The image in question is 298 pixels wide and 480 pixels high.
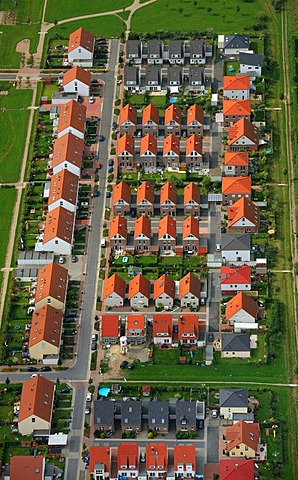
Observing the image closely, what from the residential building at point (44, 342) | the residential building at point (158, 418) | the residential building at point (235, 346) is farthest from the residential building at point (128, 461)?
the residential building at point (235, 346)

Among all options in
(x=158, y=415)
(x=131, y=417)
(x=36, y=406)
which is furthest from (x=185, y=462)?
(x=36, y=406)

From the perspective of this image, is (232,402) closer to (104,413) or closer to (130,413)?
(130,413)

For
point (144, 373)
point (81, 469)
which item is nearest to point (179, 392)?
point (144, 373)

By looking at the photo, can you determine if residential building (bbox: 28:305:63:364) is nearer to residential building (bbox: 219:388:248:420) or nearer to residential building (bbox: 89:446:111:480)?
residential building (bbox: 89:446:111:480)

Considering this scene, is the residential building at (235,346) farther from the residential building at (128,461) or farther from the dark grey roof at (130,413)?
the residential building at (128,461)

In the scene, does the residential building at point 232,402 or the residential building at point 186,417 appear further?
the residential building at point 232,402

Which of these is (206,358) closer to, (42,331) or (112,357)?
(112,357)

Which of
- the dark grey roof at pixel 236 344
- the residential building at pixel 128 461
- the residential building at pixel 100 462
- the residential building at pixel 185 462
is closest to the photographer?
the residential building at pixel 185 462
